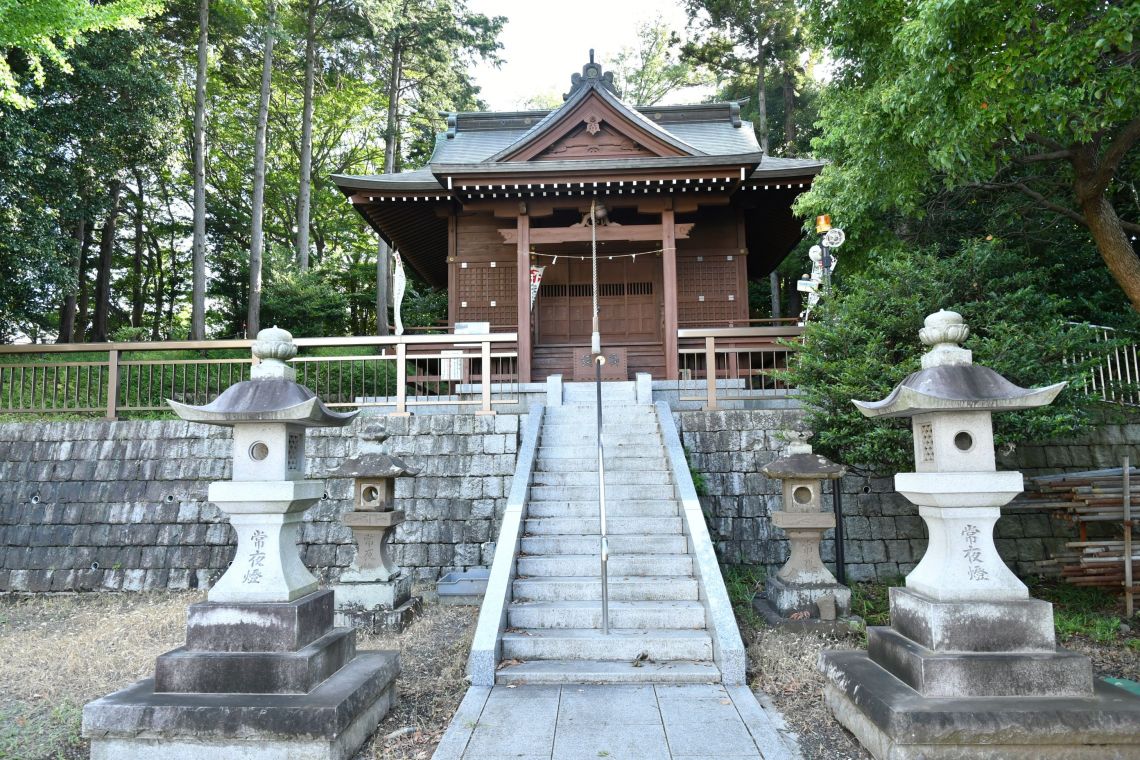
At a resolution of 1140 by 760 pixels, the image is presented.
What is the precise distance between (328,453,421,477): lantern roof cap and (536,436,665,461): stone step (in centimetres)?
179

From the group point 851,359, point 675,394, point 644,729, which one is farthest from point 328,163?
point 644,729

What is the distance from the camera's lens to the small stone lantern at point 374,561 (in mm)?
5613

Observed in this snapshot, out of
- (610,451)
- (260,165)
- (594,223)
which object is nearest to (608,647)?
(610,451)

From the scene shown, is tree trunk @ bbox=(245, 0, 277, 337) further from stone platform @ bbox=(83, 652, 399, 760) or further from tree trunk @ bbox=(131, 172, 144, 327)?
stone platform @ bbox=(83, 652, 399, 760)

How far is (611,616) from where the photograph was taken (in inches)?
196

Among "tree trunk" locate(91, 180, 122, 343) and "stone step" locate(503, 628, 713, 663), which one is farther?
"tree trunk" locate(91, 180, 122, 343)

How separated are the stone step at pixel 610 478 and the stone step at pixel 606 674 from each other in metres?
2.38

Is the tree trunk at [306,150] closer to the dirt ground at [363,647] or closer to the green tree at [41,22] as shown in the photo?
the green tree at [41,22]

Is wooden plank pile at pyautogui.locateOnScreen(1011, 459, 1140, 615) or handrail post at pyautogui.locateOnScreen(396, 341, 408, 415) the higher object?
handrail post at pyautogui.locateOnScreen(396, 341, 408, 415)

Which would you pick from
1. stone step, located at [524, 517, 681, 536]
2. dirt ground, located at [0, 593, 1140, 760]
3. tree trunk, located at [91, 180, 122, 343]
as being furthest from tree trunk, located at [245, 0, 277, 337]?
stone step, located at [524, 517, 681, 536]

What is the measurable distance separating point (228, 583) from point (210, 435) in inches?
196

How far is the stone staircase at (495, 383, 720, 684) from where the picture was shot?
180 inches

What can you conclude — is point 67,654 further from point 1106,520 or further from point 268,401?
point 1106,520

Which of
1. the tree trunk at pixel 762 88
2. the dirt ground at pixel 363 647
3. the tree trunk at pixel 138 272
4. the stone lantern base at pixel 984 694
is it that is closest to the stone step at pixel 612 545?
the dirt ground at pixel 363 647
